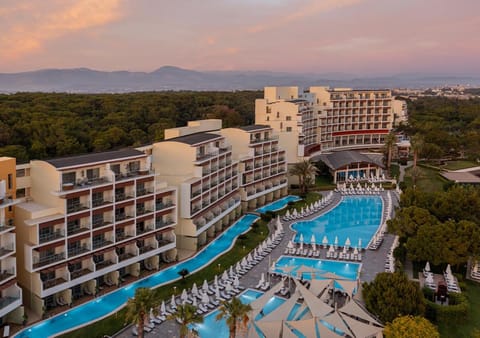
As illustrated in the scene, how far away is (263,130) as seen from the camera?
2238 inches

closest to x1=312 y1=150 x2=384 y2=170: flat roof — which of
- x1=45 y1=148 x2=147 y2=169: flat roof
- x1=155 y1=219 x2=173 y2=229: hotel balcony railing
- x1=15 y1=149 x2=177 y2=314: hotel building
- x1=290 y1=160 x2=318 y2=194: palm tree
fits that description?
x1=290 y1=160 x2=318 y2=194: palm tree

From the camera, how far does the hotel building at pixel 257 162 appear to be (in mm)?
54188

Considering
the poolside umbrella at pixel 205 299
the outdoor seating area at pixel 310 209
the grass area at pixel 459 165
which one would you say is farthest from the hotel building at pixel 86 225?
the grass area at pixel 459 165

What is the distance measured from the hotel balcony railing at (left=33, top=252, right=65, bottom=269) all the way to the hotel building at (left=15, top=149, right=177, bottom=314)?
6 centimetres

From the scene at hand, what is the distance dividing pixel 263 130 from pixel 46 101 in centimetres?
4702

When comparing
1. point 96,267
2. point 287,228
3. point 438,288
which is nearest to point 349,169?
point 287,228

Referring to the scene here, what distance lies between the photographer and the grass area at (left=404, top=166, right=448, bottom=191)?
213ft

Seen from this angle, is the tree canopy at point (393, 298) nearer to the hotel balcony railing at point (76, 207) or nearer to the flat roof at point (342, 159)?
the hotel balcony railing at point (76, 207)

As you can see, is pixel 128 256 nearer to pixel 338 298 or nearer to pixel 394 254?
pixel 338 298

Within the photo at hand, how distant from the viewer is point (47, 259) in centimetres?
2862

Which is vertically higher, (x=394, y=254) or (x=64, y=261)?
(x=64, y=261)

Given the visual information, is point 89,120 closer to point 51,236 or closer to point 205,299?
point 51,236

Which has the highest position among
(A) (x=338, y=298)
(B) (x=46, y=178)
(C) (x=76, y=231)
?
(B) (x=46, y=178)

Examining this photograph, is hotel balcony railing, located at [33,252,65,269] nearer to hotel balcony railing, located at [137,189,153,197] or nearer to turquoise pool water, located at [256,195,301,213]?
hotel balcony railing, located at [137,189,153,197]
